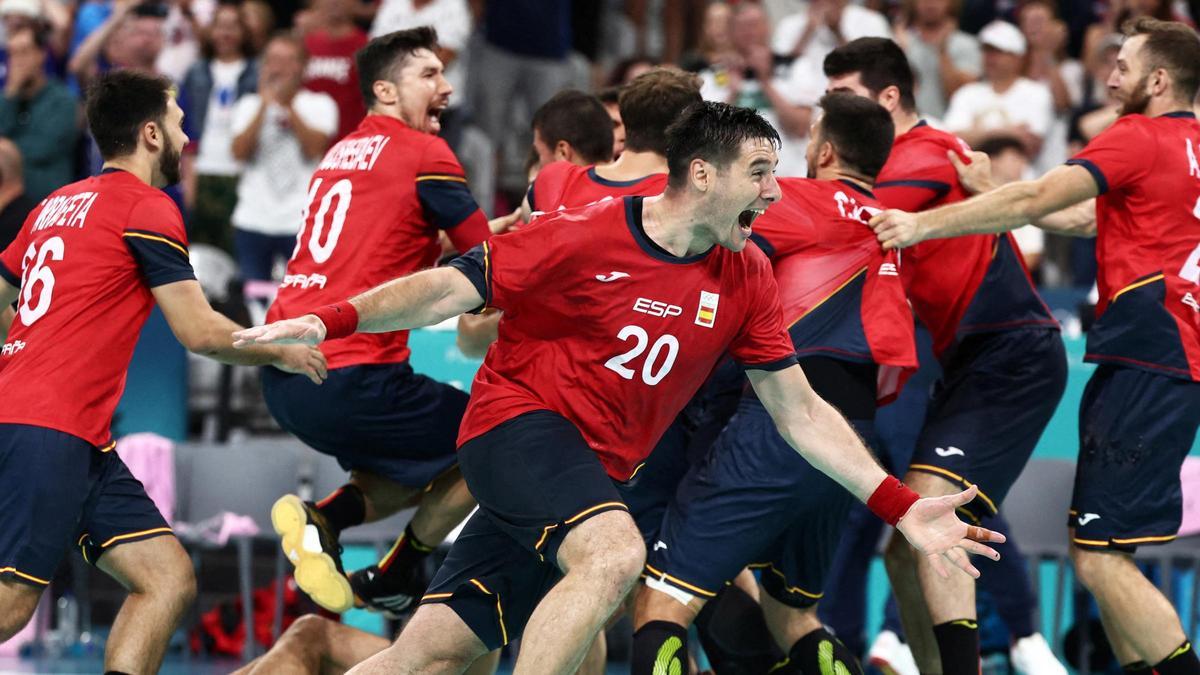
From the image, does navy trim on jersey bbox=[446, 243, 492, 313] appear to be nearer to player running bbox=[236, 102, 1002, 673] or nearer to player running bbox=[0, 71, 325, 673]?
player running bbox=[236, 102, 1002, 673]

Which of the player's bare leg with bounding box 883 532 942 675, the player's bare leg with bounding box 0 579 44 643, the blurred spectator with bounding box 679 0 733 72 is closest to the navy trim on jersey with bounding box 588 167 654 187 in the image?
the player's bare leg with bounding box 883 532 942 675

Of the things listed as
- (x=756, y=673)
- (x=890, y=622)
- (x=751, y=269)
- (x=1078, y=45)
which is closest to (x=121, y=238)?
(x=751, y=269)

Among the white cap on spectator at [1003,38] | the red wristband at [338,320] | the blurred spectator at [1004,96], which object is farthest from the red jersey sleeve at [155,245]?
the white cap on spectator at [1003,38]

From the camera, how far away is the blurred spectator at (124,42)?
1382cm

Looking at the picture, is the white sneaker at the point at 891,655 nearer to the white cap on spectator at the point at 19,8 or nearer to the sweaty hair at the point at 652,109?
the sweaty hair at the point at 652,109

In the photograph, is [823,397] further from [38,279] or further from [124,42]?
[124,42]

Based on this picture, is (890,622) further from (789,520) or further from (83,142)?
(83,142)

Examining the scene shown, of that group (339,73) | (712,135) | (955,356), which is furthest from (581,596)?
(339,73)

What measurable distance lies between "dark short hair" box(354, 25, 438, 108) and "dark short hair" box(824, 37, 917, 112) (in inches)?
79.3

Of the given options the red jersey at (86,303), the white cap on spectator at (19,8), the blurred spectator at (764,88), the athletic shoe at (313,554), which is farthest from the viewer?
the white cap on spectator at (19,8)

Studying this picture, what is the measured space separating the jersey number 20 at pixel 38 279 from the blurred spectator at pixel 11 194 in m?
5.17

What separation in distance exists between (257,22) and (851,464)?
9.68 m

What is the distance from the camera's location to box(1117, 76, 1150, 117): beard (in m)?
7.59

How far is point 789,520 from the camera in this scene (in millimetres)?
7074
